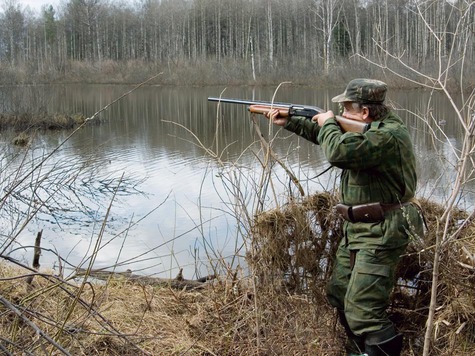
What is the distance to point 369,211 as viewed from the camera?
3348 millimetres

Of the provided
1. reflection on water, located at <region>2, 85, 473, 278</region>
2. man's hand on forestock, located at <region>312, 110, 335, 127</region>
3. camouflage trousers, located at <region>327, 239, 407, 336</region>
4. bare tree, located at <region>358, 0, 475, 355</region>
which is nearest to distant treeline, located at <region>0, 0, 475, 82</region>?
reflection on water, located at <region>2, 85, 473, 278</region>

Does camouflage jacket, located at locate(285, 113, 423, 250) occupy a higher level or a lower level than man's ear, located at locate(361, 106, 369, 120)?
lower

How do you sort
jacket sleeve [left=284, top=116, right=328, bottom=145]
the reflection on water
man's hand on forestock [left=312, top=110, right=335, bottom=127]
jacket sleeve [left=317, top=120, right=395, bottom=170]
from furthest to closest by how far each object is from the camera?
the reflection on water → jacket sleeve [left=284, top=116, right=328, bottom=145] → man's hand on forestock [left=312, top=110, right=335, bottom=127] → jacket sleeve [left=317, top=120, right=395, bottom=170]

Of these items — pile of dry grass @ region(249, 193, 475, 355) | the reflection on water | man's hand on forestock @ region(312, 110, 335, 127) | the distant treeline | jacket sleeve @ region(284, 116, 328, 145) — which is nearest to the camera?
man's hand on forestock @ region(312, 110, 335, 127)

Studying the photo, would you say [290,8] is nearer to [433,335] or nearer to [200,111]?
[200,111]

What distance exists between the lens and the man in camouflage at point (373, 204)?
3.27 m

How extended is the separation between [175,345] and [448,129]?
1471 cm

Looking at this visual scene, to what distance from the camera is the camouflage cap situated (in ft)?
11.2

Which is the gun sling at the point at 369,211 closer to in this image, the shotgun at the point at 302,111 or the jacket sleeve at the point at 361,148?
the jacket sleeve at the point at 361,148

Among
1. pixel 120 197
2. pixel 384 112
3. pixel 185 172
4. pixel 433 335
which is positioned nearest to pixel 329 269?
pixel 433 335

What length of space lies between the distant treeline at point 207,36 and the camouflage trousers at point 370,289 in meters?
34.7

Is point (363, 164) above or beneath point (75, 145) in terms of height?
above

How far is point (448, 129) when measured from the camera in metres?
17.2

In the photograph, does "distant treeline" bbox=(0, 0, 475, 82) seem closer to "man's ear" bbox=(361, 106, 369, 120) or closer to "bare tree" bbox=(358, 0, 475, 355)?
"bare tree" bbox=(358, 0, 475, 355)
